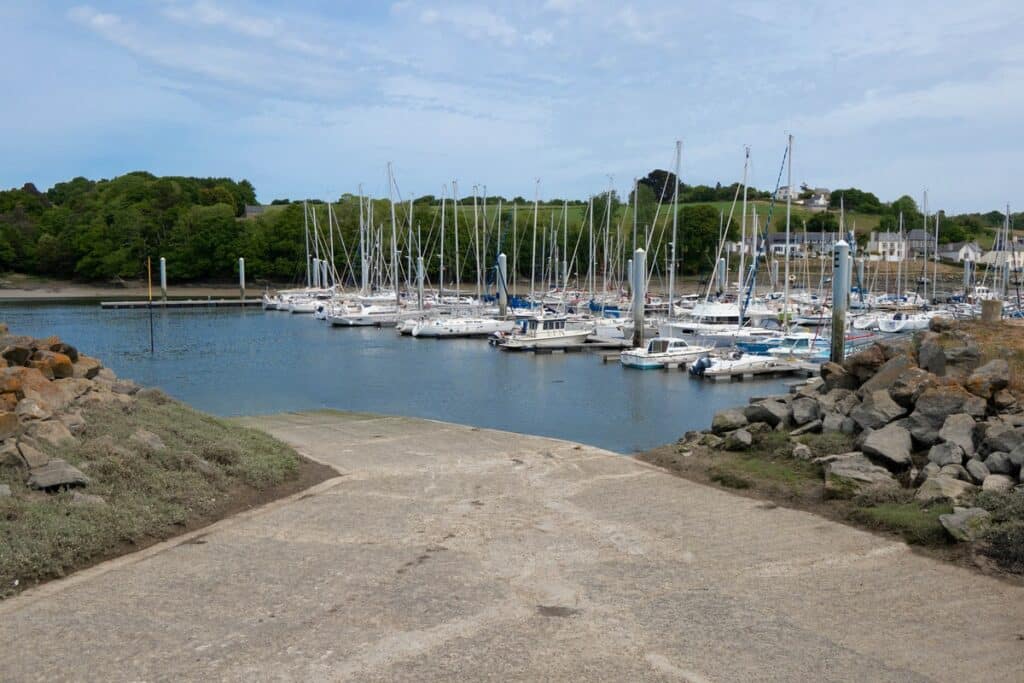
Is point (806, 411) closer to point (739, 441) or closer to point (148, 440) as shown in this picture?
point (739, 441)

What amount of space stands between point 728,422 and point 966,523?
Answer: 28.1 feet

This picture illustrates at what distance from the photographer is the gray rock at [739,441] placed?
19.5 meters

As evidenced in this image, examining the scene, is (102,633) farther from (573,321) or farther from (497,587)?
(573,321)

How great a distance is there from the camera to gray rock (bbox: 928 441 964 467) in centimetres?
1516

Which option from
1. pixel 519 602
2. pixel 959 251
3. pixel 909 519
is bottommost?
pixel 519 602

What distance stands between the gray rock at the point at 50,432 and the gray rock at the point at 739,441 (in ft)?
41.5

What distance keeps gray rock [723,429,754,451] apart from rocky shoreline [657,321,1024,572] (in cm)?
2

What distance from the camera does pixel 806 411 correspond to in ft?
66.2

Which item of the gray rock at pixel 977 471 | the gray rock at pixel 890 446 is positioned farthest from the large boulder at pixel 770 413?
the gray rock at pixel 977 471

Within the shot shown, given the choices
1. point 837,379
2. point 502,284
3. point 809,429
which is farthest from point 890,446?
point 502,284

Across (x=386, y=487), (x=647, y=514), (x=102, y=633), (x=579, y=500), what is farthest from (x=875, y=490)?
(x=102, y=633)

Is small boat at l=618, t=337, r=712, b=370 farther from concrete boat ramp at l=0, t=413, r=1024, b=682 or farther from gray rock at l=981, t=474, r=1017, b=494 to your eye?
gray rock at l=981, t=474, r=1017, b=494

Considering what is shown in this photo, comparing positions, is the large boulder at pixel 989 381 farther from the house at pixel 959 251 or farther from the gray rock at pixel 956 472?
the house at pixel 959 251

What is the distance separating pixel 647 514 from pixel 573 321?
182 feet
